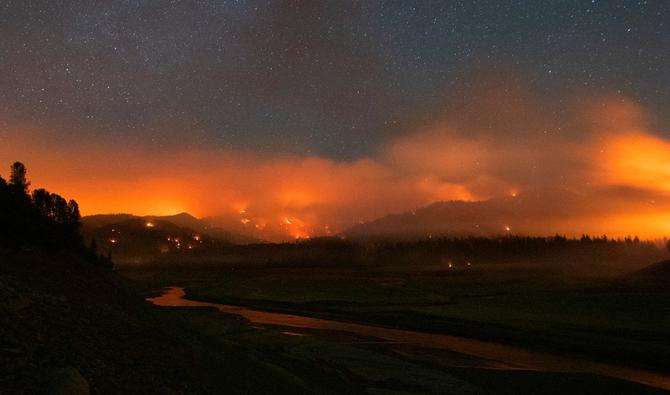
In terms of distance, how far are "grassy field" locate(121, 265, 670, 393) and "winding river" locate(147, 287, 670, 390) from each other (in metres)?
1.99

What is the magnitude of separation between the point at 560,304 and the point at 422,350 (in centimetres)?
3985

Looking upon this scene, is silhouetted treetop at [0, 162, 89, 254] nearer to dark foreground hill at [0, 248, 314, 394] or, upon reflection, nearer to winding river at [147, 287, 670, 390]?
dark foreground hill at [0, 248, 314, 394]

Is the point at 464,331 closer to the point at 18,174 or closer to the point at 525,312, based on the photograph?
the point at 525,312

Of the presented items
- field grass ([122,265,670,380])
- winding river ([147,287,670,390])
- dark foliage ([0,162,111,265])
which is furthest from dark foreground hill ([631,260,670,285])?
dark foliage ([0,162,111,265])

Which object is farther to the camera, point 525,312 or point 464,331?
point 525,312

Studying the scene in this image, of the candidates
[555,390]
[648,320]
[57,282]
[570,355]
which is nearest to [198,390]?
[57,282]

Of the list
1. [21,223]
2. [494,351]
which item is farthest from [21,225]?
[494,351]

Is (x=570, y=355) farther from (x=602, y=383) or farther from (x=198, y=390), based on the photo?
(x=198, y=390)

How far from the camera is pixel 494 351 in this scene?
3884 cm

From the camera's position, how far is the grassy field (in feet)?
94.8

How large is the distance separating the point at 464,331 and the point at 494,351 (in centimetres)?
940

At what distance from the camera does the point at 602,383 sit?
2988cm

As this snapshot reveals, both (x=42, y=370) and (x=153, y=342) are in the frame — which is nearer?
(x=42, y=370)

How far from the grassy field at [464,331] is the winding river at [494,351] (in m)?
1.99
